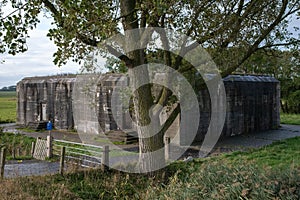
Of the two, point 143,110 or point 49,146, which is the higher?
point 143,110

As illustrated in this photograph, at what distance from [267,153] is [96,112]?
10.3 m

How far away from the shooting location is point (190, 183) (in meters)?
4.89

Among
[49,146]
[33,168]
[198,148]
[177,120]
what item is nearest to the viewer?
[33,168]

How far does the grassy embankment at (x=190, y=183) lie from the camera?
3.94m

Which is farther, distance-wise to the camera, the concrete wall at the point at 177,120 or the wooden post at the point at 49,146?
the concrete wall at the point at 177,120

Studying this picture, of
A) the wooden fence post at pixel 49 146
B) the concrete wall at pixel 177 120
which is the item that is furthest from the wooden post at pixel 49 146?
the concrete wall at pixel 177 120

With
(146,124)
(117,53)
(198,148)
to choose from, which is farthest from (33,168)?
(198,148)

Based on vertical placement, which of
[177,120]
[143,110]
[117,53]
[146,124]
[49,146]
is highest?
[117,53]

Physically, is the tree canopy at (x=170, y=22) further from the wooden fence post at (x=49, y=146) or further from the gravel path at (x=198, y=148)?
the wooden fence post at (x=49, y=146)

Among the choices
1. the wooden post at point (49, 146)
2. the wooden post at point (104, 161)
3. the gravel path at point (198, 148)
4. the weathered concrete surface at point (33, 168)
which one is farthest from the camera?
the wooden post at point (49, 146)

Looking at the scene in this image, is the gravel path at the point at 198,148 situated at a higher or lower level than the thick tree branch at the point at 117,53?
lower

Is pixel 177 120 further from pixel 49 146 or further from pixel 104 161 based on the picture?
→ pixel 104 161

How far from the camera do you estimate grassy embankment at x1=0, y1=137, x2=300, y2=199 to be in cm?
394

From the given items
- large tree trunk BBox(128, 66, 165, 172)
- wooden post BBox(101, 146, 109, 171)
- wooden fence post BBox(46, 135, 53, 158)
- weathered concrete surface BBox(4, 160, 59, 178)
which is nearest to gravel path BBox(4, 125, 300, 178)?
weathered concrete surface BBox(4, 160, 59, 178)
